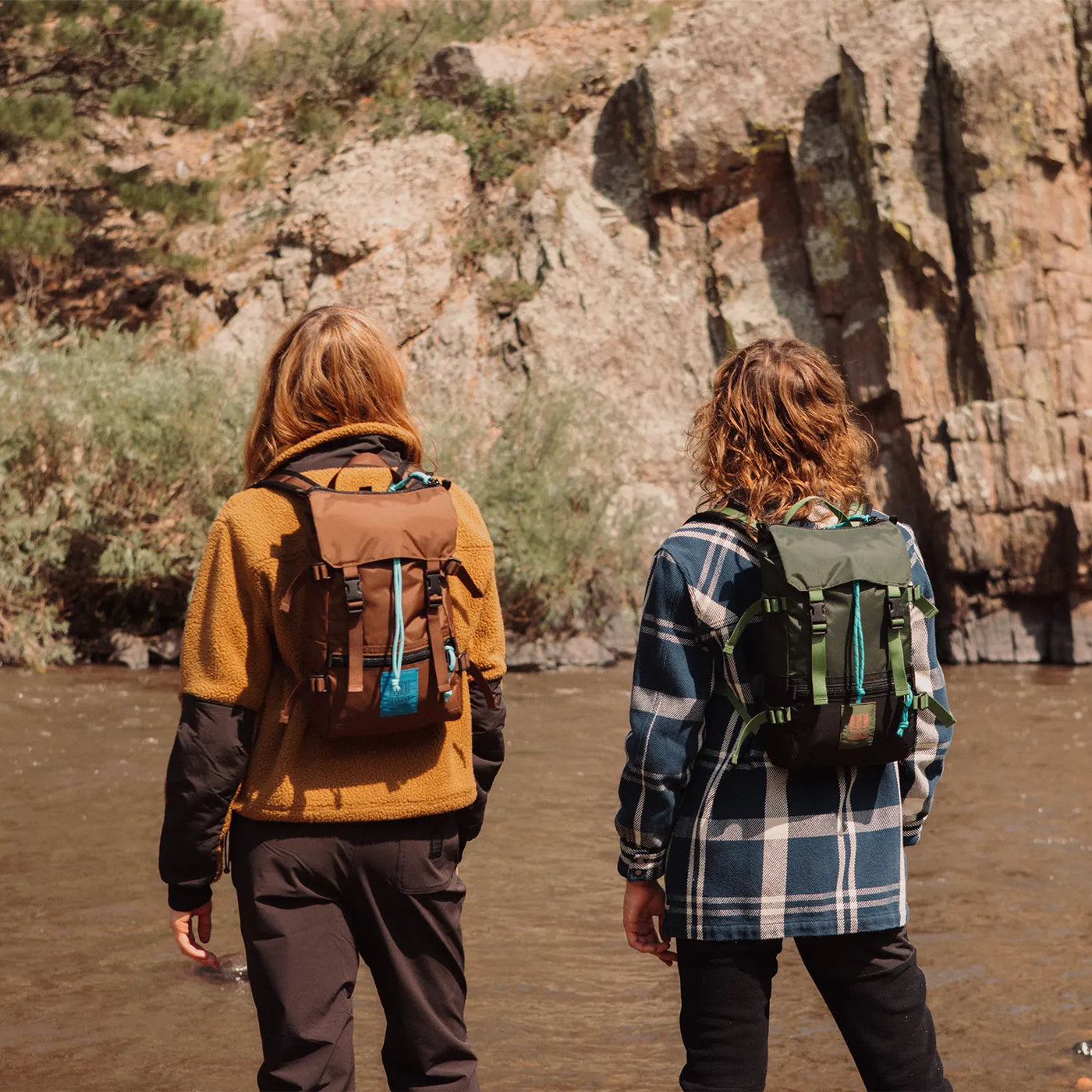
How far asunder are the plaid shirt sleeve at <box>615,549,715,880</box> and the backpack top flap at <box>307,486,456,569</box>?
15.0 inches

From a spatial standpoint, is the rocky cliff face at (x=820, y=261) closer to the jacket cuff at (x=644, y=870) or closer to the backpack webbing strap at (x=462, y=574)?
the backpack webbing strap at (x=462, y=574)

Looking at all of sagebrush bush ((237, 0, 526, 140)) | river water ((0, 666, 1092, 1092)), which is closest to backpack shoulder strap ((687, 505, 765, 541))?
river water ((0, 666, 1092, 1092))

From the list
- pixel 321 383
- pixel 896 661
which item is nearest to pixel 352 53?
pixel 321 383

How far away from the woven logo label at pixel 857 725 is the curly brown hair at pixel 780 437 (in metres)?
0.37

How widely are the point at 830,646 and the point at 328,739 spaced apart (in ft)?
2.85

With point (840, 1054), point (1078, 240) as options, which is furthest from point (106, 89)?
point (840, 1054)

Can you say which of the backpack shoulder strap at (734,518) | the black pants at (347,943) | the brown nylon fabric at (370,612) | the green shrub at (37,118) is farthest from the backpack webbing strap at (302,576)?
the green shrub at (37,118)

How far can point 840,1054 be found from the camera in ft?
12.1

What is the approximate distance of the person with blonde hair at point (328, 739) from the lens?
7.30 ft

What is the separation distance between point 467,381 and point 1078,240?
25.0 feet

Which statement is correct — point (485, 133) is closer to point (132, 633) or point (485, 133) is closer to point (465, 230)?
point (465, 230)

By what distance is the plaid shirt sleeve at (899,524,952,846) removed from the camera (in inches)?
95.2

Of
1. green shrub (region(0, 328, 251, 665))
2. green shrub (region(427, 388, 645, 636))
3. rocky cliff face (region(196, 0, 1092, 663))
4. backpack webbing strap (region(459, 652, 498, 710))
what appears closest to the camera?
backpack webbing strap (region(459, 652, 498, 710))

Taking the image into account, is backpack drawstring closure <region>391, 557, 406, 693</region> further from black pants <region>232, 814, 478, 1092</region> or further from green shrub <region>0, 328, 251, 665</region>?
green shrub <region>0, 328, 251, 665</region>
